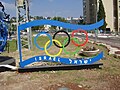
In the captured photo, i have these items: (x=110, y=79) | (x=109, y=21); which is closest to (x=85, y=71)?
(x=110, y=79)

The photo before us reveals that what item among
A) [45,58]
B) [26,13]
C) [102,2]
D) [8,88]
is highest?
[102,2]

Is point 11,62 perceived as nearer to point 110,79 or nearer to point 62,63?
point 62,63

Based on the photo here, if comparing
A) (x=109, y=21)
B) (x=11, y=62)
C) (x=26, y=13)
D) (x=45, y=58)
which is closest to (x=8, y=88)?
(x=45, y=58)

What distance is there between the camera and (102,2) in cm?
9275

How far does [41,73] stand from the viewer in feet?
39.2

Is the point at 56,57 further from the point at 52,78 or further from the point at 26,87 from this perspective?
the point at 26,87

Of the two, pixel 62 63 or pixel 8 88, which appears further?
pixel 62 63

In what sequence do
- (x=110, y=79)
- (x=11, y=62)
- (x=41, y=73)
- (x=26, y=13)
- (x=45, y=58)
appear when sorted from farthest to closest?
1. (x=26, y=13)
2. (x=11, y=62)
3. (x=45, y=58)
4. (x=41, y=73)
5. (x=110, y=79)

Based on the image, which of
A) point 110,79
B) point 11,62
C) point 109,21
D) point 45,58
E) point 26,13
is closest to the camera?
point 110,79

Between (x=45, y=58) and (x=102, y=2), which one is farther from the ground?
(x=102, y=2)

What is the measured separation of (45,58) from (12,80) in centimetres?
241

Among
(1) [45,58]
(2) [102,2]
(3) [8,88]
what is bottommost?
(3) [8,88]

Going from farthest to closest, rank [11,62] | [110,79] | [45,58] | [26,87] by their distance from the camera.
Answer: [11,62] → [45,58] → [110,79] → [26,87]

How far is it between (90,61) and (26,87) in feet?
14.0
